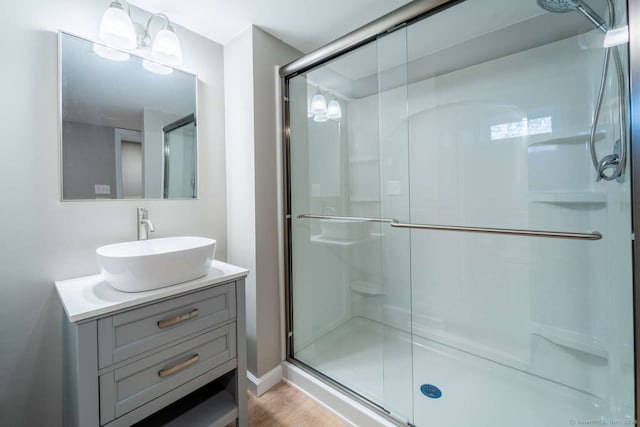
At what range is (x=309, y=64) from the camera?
1.55 m

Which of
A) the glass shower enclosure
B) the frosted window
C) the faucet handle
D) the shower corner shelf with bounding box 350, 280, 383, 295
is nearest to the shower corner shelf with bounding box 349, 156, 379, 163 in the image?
the glass shower enclosure

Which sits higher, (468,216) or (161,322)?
(468,216)

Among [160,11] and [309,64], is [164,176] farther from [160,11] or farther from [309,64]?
[309,64]

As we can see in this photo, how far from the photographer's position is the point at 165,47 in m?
1.30

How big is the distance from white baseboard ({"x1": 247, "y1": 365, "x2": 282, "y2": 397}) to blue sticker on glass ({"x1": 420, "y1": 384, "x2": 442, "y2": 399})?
Result: 87cm

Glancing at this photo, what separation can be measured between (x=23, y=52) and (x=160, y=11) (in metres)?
0.66

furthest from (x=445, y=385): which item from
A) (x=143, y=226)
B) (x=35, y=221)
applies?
(x=35, y=221)

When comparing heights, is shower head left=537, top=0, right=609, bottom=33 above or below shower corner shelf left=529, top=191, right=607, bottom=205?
above

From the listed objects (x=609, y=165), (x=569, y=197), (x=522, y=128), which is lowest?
(x=569, y=197)

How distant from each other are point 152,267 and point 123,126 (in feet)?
2.71

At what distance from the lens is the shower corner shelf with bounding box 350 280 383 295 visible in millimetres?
2057

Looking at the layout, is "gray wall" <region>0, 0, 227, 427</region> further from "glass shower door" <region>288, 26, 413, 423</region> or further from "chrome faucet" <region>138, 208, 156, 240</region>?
"glass shower door" <region>288, 26, 413, 423</region>

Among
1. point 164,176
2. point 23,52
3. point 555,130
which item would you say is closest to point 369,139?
point 555,130

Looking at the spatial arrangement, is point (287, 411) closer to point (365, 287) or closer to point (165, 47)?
point (365, 287)
